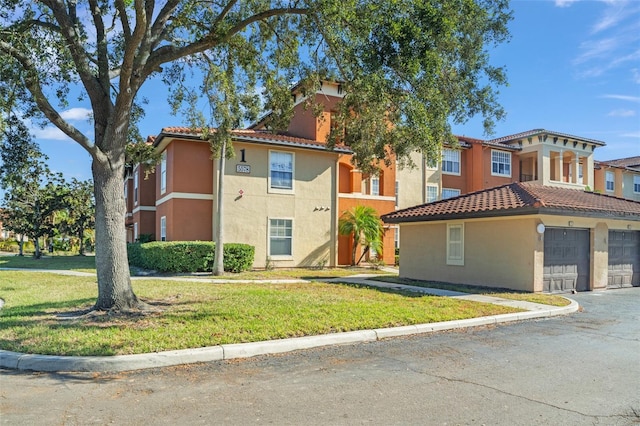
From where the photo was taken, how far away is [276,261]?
23031 mm

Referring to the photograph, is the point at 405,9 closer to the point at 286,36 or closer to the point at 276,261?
the point at 286,36

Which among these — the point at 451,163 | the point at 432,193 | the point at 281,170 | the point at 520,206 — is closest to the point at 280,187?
the point at 281,170

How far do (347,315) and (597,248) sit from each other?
11667mm

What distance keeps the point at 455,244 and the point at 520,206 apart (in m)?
3.39

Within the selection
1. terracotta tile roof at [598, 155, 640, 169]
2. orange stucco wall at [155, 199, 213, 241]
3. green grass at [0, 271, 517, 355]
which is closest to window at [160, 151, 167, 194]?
orange stucco wall at [155, 199, 213, 241]

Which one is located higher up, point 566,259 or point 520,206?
point 520,206

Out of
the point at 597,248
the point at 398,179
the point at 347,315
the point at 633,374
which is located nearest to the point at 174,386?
the point at 347,315

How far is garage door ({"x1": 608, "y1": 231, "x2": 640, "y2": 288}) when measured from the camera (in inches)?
698

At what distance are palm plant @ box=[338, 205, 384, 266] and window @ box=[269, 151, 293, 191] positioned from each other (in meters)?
3.61

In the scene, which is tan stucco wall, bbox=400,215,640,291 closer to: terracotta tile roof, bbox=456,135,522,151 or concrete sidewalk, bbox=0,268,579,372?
concrete sidewalk, bbox=0,268,579,372

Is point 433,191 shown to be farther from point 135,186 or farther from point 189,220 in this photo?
point 135,186

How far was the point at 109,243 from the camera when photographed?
922cm

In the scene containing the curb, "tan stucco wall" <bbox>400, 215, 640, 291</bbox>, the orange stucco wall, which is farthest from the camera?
the orange stucco wall

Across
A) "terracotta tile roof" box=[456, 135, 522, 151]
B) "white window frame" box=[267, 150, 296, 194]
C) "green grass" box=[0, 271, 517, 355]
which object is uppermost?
"terracotta tile roof" box=[456, 135, 522, 151]
